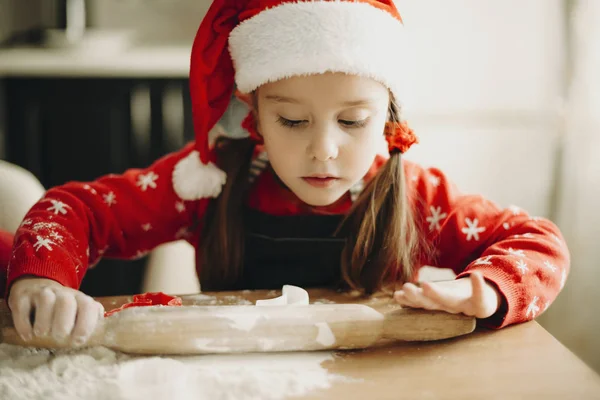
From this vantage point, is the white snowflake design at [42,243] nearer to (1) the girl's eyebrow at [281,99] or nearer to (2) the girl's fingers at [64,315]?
(2) the girl's fingers at [64,315]

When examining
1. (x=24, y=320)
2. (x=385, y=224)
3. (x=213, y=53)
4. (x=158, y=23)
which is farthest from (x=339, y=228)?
(x=158, y=23)

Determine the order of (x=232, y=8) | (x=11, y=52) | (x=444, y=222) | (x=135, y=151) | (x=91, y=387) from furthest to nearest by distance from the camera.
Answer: (x=135, y=151)
(x=11, y=52)
(x=444, y=222)
(x=232, y=8)
(x=91, y=387)

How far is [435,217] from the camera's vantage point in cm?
97

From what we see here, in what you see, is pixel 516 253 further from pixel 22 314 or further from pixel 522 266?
pixel 22 314

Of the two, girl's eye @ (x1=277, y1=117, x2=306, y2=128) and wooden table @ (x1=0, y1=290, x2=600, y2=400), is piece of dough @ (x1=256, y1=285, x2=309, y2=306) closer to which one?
wooden table @ (x1=0, y1=290, x2=600, y2=400)

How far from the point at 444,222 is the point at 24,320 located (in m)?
0.64

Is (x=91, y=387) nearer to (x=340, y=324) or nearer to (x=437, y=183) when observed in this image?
(x=340, y=324)

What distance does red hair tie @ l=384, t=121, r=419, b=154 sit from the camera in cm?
88

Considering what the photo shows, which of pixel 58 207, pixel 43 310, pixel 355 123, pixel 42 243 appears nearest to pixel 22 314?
pixel 43 310

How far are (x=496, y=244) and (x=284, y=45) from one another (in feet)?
1.35

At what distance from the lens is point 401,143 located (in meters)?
0.88

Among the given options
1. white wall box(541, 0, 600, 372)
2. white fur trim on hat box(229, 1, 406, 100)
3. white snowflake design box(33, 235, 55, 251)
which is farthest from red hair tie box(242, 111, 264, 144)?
white wall box(541, 0, 600, 372)

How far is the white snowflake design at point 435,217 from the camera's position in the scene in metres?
0.97

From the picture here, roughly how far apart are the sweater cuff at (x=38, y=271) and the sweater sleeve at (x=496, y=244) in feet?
1.68
